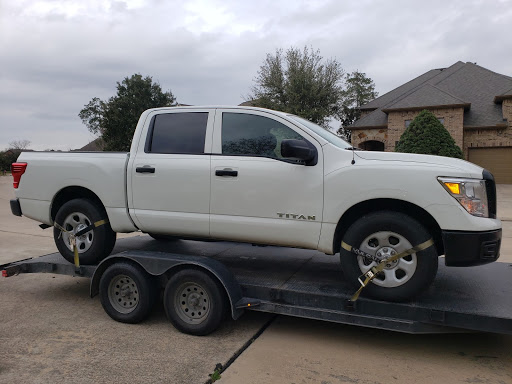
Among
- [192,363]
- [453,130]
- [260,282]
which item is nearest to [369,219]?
[260,282]

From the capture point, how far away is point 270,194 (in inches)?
167

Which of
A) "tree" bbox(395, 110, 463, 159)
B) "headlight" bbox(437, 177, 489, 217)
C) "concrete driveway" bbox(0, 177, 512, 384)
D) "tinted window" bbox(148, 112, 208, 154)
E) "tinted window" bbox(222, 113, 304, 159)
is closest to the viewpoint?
"concrete driveway" bbox(0, 177, 512, 384)

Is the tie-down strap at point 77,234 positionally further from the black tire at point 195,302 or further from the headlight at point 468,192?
the headlight at point 468,192

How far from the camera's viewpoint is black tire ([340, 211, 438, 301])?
12.2 ft

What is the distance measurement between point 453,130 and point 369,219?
79.6ft

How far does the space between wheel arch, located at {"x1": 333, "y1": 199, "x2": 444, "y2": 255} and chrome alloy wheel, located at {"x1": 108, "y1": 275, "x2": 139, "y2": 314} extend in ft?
7.22

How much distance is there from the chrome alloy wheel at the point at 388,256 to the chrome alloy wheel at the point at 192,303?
1.57 meters

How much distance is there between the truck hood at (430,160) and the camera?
12.2 feet

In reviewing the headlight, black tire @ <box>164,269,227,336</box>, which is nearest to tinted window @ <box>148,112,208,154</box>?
black tire @ <box>164,269,227,336</box>

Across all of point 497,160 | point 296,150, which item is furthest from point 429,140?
point 296,150

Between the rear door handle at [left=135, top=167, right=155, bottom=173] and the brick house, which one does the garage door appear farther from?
the rear door handle at [left=135, top=167, right=155, bottom=173]

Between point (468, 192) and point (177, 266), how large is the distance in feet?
9.25

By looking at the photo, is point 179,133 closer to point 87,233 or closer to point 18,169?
point 87,233

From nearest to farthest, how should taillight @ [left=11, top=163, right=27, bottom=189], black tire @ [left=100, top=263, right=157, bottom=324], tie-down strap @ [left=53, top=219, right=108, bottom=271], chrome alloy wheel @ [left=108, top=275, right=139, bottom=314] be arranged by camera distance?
black tire @ [left=100, top=263, right=157, bottom=324]
chrome alloy wheel @ [left=108, top=275, right=139, bottom=314]
tie-down strap @ [left=53, top=219, right=108, bottom=271]
taillight @ [left=11, top=163, right=27, bottom=189]
